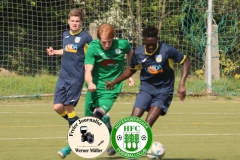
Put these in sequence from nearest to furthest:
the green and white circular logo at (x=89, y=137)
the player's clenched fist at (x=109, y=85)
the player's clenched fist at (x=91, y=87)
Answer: the green and white circular logo at (x=89, y=137) < the player's clenched fist at (x=91, y=87) < the player's clenched fist at (x=109, y=85)

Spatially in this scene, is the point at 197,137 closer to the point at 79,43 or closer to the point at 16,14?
the point at 79,43

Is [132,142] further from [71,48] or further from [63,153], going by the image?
[71,48]

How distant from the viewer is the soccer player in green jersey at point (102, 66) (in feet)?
31.2

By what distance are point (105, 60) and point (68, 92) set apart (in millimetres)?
1099

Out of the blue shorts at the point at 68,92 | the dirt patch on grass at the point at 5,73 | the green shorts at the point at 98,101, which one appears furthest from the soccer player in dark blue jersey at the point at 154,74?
the dirt patch on grass at the point at 5,73

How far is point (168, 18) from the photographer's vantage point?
20.8m

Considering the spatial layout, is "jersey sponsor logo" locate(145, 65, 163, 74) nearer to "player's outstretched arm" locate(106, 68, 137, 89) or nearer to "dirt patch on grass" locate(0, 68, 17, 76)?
"player's outstretched arm" locate(106, 68, 137, 89)

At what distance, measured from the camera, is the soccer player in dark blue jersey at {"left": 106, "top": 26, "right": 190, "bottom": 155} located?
9.06 metres

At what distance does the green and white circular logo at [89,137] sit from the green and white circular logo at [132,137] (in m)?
0.23

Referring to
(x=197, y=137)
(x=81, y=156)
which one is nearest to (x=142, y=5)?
(x=197, y=137)

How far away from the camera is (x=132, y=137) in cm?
855

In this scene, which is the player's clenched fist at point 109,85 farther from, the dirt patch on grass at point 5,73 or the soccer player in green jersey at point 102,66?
the dirt patch on grass at point 5,73

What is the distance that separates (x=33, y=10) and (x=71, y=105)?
10813 millimetres

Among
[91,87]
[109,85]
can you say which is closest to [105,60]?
[109,85]
